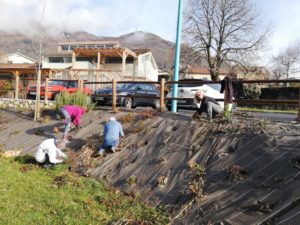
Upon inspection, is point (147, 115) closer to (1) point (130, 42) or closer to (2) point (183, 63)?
(2) point (183, 63)

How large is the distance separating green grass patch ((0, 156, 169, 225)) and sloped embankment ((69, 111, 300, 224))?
1.34ft

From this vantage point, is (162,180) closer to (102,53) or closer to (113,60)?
(102,53)

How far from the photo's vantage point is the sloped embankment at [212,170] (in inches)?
227

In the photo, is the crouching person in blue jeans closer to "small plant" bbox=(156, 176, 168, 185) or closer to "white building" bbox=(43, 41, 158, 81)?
"small plant" bbox=(156, 176, 168, 185)

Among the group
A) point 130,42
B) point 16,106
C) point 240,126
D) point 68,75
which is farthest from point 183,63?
point 130,42

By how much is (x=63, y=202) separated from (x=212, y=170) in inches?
114

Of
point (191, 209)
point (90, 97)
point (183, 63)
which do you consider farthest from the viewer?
point (183, 63)

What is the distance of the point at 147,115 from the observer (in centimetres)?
1153

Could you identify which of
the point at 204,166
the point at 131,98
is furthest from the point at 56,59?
the point at 204,166

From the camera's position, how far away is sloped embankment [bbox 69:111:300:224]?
5.75 meters

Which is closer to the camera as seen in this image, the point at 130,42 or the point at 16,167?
the point at 16,167

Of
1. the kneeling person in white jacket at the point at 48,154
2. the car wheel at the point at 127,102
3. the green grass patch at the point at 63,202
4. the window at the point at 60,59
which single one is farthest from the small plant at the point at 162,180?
the window at the point at 60,59

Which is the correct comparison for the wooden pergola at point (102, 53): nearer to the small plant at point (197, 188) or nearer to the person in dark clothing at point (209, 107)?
the person in dark clothing at point (209, 107)

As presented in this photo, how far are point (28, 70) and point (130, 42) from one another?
16008 centimetres
